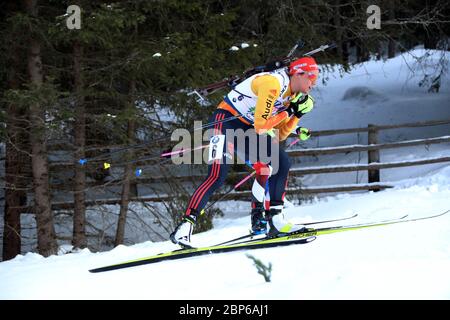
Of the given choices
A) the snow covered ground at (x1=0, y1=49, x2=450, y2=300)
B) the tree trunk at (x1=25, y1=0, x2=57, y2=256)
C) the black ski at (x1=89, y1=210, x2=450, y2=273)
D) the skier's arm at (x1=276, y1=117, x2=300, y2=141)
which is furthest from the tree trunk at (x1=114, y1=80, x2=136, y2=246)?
the black ski at (x1=89, y1=210, x2=450, y2=273)

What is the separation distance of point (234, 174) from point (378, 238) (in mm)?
5585

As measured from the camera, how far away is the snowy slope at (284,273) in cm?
402

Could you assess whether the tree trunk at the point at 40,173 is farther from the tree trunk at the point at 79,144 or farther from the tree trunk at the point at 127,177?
the tree trunk at the point at 127,177

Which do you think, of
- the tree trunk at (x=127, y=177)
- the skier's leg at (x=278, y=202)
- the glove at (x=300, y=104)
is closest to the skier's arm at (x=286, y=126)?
the glove at (x=300, y=104)

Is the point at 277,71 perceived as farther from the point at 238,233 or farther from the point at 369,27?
the point at 369,27

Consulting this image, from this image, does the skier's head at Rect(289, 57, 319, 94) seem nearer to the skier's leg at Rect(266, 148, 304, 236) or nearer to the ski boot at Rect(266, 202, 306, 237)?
the skier's leg at Rect(266, 148, 304, 236)

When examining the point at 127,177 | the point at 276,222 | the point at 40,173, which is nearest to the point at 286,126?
the point at 276,222

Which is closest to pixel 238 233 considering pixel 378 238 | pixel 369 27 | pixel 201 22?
pixel 378 238

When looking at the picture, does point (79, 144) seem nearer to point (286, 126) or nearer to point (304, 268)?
point (286, 126)

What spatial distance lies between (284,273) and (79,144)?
586 cm

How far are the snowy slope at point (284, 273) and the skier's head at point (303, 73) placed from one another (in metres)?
1.44

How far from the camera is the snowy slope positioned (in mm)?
4023

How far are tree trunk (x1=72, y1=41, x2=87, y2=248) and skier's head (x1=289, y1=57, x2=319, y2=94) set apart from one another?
13.6ft
